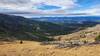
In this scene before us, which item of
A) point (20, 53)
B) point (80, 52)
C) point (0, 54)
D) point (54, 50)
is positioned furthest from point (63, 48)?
point (0, 54)

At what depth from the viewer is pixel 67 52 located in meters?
41.9

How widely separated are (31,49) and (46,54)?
17.5ft

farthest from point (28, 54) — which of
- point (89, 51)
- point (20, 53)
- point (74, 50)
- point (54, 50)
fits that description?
point (89, 51)

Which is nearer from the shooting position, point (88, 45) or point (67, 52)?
point (67, 52)

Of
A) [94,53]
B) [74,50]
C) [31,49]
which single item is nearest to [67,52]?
[74,50]

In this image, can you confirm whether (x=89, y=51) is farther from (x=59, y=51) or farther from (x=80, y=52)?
(x=59, y=51)

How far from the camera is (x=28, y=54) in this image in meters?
43.0

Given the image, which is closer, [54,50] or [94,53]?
[94,53]

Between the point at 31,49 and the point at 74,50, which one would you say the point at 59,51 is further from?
the point at 31,49

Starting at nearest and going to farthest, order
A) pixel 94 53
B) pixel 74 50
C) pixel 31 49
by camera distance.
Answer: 1. pixel 94 53
2. pixel 74 50
3. pixel 31 49

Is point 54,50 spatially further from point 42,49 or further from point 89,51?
point 89,51

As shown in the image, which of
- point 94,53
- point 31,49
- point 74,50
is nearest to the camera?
point 94,53

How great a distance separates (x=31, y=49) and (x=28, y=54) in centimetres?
305

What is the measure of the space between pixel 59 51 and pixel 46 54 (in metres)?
2.66
